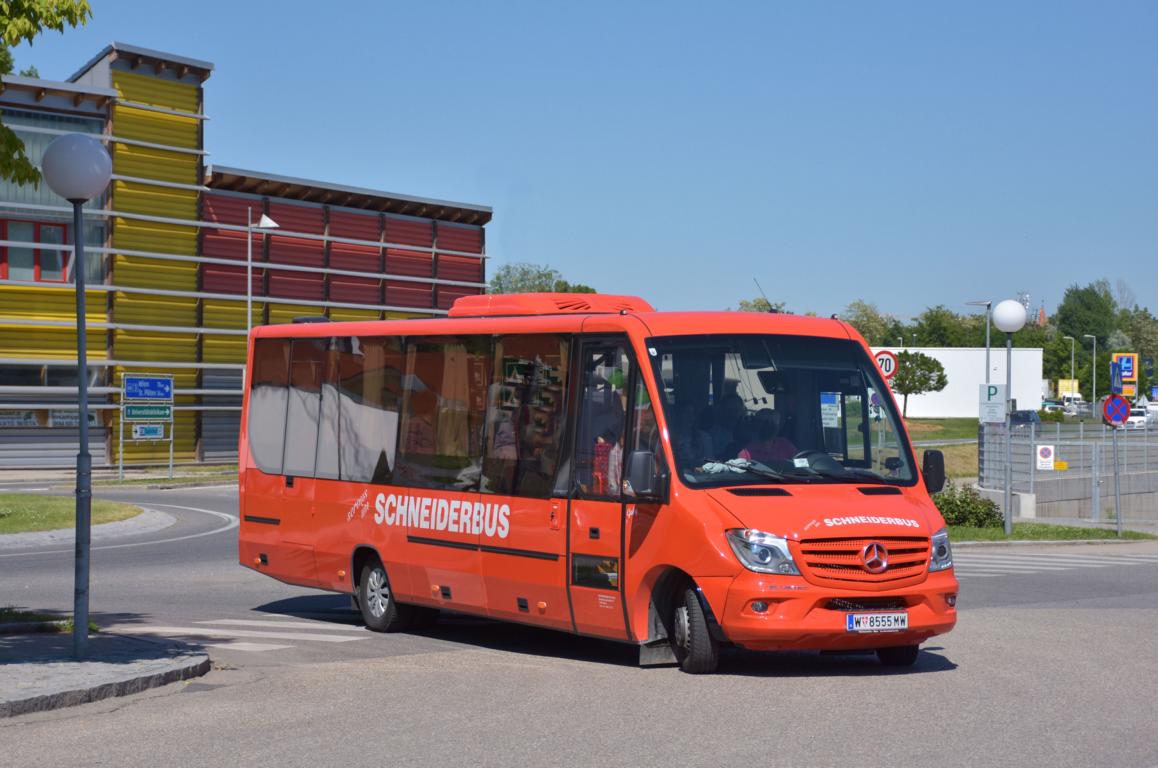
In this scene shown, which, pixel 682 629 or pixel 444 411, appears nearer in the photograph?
pixel 682 629

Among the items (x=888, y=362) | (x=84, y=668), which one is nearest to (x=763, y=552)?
(x=84, y=668)

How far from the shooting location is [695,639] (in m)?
10.9

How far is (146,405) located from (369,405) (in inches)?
1421

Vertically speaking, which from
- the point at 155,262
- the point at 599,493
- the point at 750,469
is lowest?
the point at 599,493

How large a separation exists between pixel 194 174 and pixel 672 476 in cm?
4685

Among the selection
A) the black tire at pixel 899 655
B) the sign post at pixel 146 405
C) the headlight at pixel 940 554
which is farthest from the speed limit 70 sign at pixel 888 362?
the sign post at pixel 146 405

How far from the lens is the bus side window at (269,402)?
15.9 metres

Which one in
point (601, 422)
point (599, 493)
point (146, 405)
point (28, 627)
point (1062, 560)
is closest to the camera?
point (599, 493)

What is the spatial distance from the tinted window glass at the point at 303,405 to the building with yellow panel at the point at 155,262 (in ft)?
118

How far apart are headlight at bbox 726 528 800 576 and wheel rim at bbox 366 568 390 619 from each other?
4639 mm

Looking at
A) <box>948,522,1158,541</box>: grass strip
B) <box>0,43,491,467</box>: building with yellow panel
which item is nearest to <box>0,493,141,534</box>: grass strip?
<box>0,43,491,467</box>: building with yellow panel

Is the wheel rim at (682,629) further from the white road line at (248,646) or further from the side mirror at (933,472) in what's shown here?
the white road line at (248,646)

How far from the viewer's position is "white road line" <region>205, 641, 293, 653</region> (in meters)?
12.9

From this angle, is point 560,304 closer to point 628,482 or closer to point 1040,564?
point 628,482
